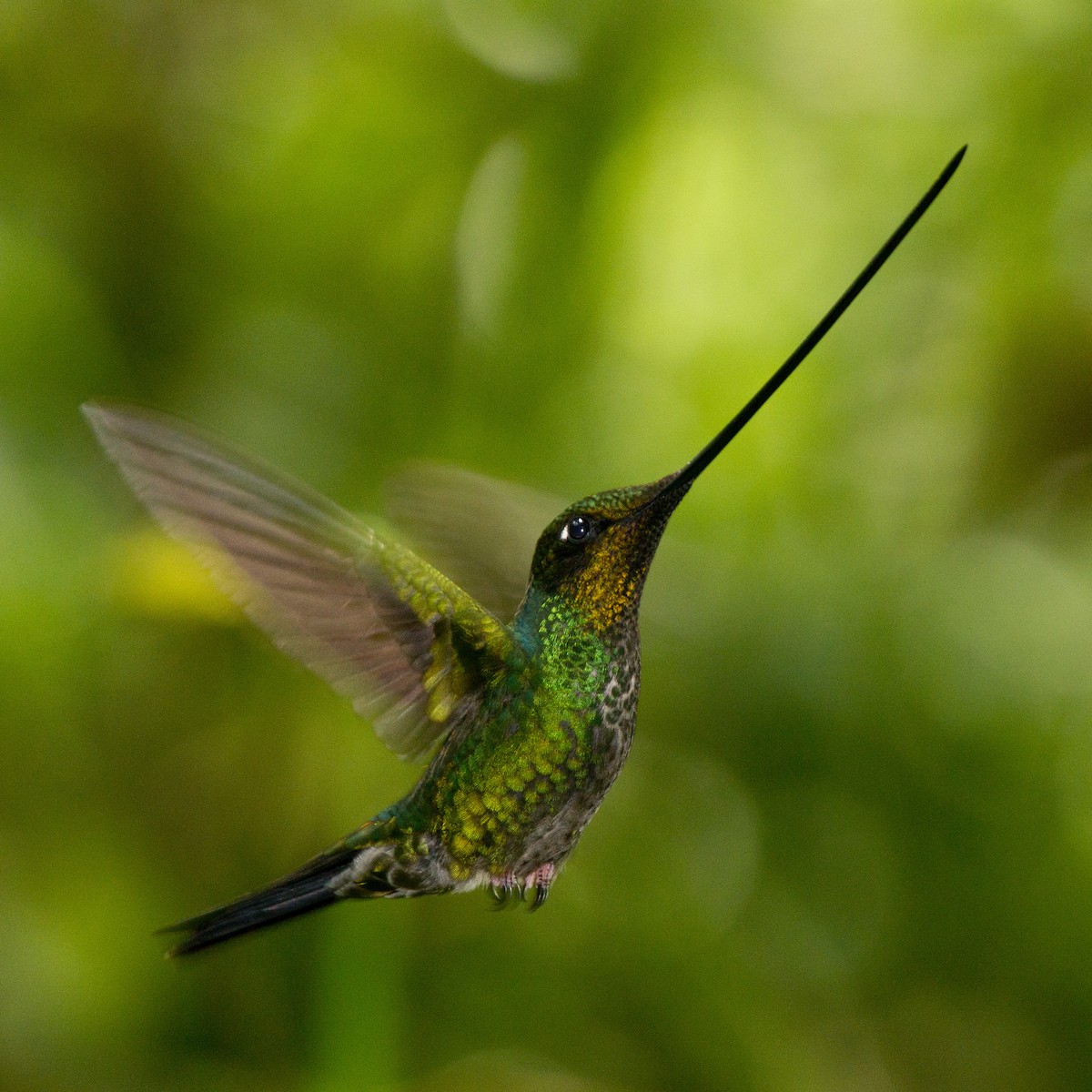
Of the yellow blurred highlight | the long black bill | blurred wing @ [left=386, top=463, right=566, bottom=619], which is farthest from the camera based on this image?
the yellow blurred highlight

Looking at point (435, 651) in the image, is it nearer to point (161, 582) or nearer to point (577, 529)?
point (577, 529)

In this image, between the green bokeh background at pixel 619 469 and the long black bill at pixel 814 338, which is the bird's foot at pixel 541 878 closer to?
the long black bill at pixel 814 338

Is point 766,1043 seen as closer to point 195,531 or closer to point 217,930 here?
point 217,930

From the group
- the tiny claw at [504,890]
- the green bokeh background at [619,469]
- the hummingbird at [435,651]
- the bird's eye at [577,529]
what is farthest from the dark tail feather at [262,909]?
the green bokeh background at [619,469]

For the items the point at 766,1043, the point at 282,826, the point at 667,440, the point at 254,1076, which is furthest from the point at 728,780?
the point at 254,1076

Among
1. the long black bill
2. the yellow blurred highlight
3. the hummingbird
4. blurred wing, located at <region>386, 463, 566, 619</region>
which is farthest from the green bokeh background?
the long black bill

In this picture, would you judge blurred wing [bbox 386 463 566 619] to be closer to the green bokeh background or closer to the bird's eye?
the bird's eye
